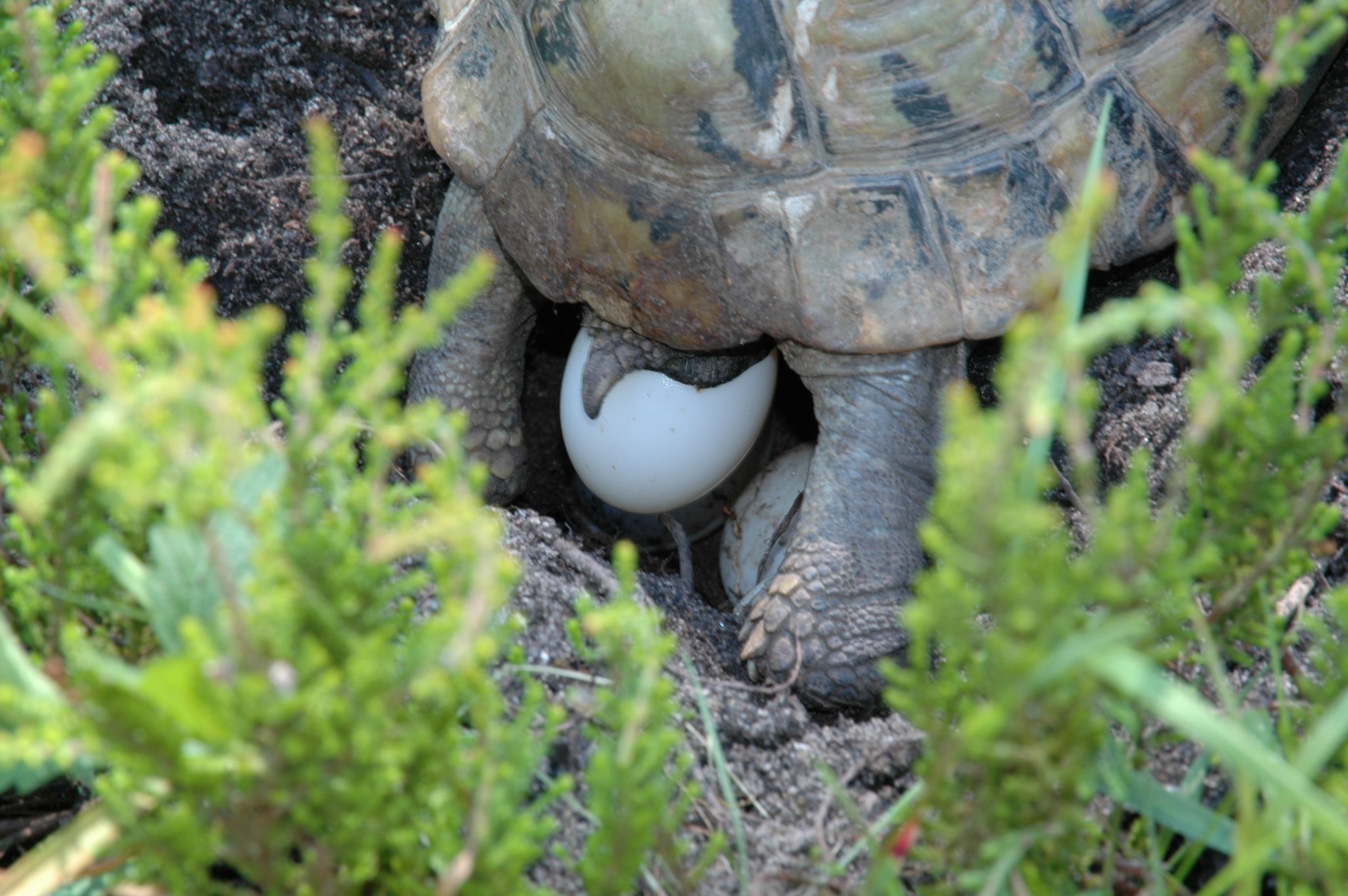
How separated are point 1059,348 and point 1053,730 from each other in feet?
1.26

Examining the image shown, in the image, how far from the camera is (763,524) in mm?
2402

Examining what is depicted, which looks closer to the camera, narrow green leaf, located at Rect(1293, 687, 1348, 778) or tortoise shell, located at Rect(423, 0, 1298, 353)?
narrow green leaf, located at Rect(1293, 687, 1348, 778)

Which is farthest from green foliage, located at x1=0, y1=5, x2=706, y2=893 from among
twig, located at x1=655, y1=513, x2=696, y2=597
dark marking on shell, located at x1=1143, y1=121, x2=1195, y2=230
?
dark marking on shell, located at x1=1143, y1=121, x2=1195, y2=230

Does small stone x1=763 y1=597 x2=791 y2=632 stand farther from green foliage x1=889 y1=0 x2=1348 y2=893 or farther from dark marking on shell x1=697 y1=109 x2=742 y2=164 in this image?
dark marking on shell x1=697 y1=109 x2=742 y2=164

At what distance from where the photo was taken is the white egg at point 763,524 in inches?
92.0

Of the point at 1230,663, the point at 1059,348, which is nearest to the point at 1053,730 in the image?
the point at 1059,348

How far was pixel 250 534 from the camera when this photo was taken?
3.27 feet

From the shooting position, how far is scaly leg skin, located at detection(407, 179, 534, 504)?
2283 mm

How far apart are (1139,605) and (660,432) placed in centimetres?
129

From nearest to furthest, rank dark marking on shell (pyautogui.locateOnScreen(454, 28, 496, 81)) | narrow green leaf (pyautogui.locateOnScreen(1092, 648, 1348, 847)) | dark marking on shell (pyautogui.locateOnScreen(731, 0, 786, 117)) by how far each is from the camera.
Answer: narrow green leaf (pyautogui.locateOnScreen(1092, 648, 1348, 847)) < dark marking on shell (pyautogui.locateOnScreen(731, 0, 786, 117)) < dark marking on shell (pyautogui.locateOnScreen(454, 28, 496, 81))

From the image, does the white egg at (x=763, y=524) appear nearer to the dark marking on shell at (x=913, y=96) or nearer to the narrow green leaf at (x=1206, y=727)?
the dark marking on shell at (x=913, y=96)

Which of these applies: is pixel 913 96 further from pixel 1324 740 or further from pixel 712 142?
pixel 1324 740

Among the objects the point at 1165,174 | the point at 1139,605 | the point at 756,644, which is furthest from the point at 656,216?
the point at 1139,605

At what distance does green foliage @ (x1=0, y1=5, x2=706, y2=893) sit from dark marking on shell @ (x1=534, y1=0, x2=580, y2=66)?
0.93 metres
